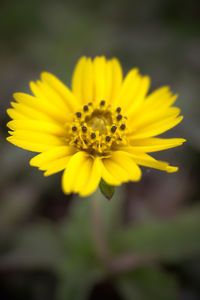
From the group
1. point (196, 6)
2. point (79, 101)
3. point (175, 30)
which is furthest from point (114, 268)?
point (196, 6)

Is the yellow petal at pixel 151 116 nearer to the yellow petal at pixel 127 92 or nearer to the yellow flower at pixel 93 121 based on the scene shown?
the yellow flower at pixel 93 121

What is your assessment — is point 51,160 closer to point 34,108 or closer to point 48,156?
point 48,156

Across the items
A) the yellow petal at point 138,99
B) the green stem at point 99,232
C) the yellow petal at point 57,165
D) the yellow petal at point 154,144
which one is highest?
the yellow petal at point 138,99

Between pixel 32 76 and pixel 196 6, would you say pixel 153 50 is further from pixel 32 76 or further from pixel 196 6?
pixel 32 76

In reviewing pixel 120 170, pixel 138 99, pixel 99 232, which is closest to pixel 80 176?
pixel 120 170

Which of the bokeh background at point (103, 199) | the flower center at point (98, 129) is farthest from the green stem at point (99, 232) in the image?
the flower center at point (98, 129)

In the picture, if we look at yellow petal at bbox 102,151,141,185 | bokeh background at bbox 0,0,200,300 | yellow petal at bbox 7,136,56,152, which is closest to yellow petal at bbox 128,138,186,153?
yellow petal at bbox 102,151,141,185

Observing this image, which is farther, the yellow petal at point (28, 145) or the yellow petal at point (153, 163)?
the yellow petal at point (28, 145)
